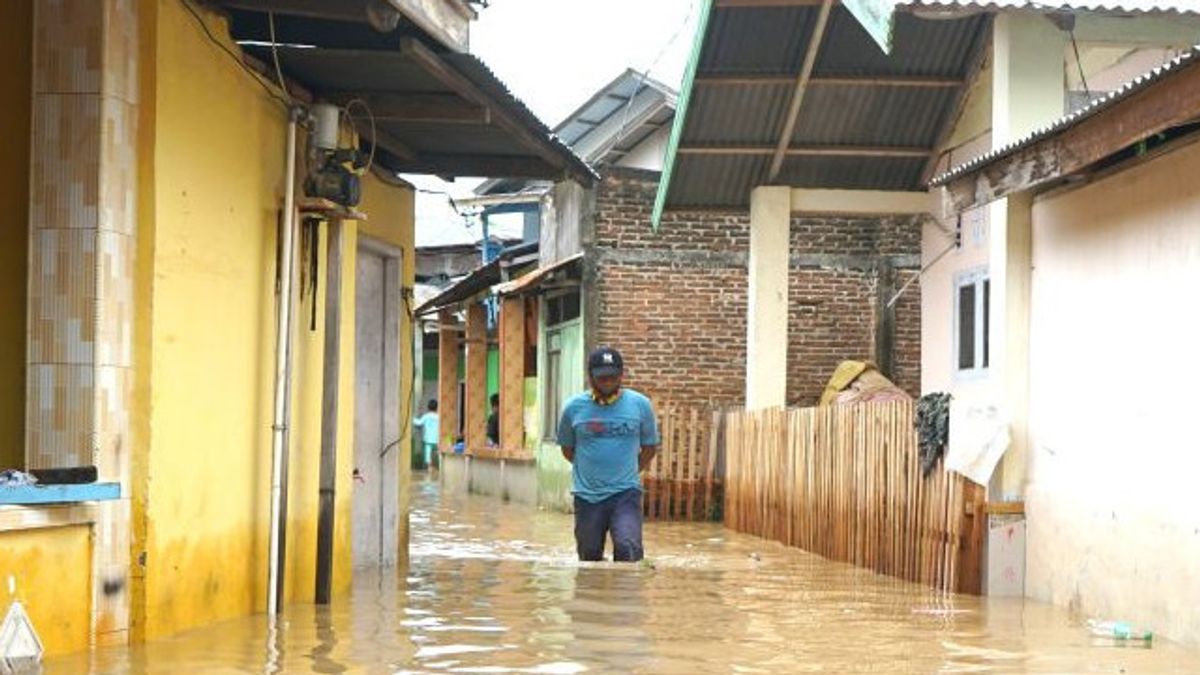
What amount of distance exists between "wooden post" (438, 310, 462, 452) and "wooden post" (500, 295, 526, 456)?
5.69 m

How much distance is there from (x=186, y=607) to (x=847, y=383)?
14.5 m

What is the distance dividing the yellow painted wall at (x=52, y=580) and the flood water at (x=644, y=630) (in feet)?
0.47

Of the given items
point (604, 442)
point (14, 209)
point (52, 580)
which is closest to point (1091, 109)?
point (604, 442)

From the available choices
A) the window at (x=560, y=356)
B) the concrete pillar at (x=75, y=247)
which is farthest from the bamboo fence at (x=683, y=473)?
the concrete pillar at (x=75, y=247)

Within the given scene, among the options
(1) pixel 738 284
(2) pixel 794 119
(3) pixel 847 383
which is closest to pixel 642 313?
(1) pixel 738 284

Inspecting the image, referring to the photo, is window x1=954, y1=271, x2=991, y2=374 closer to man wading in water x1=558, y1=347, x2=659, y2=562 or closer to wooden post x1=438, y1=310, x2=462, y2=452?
man wading in water x1=558, y1=347, x2=659, y2=562

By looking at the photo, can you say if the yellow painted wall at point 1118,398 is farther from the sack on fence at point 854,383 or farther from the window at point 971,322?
the sack on fence at point 854,383

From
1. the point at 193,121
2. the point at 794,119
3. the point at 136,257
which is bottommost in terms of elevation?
the point at 136,257

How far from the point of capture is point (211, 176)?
30.5 ft

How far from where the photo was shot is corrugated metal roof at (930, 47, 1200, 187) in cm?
869

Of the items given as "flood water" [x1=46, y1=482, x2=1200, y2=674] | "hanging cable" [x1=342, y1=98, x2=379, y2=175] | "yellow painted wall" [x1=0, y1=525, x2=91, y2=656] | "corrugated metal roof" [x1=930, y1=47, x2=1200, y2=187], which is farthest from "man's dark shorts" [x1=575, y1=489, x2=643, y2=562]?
"yellow painted wall" [x1=0, y1=525, x2=91, y2=656]

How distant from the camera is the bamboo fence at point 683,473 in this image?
909 inches

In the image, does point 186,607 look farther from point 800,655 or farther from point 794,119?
point 794,119

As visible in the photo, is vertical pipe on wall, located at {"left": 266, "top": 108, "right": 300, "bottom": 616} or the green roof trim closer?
vertical pipe on wall, located at {"left": 266, "top": 108, "right": 300, "bottom": 616}
